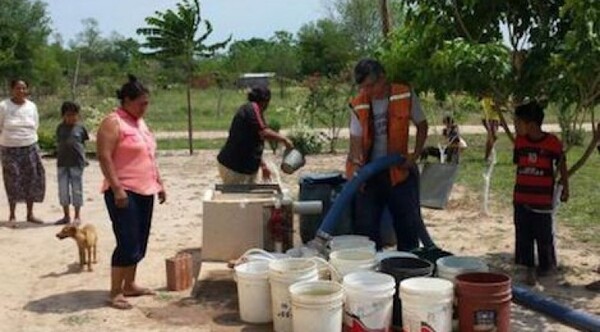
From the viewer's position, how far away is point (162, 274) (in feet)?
22.0

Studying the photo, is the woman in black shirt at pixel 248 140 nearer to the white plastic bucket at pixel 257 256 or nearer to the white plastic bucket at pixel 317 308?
→ the white plastic bucket at pixel 257 256

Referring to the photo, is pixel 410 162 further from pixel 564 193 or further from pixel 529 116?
pixel 564 193

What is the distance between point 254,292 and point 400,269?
0.99m

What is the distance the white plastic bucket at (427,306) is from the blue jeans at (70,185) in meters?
5.11

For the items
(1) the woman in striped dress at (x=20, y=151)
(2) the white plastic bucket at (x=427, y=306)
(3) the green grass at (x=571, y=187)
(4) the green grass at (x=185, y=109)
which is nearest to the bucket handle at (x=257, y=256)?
(2) the white plastic bucket at (x=427, y=306)

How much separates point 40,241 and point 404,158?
413 centimetres

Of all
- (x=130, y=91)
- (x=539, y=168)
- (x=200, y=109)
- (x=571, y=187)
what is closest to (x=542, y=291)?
(x=539, y=168)

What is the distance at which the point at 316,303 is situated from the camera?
4539mm

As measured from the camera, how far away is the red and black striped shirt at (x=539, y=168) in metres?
6.23

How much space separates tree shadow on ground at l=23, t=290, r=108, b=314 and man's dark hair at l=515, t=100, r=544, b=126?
3.55 m

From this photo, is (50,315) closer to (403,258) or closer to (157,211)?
(403,258)

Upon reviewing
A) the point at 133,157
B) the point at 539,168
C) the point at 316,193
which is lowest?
the point at 316,193

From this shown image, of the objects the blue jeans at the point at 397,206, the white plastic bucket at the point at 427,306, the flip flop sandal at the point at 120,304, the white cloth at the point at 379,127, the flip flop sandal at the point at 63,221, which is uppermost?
the white cloth at the point at 379,127

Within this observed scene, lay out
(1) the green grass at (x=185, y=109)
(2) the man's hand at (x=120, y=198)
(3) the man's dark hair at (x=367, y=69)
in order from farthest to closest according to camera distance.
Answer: (1) the green grass at (x=185, y=109) → (3) the man's dark hair at (x=367, y=69) → (2) the man's hand at (x=120, y=198)
